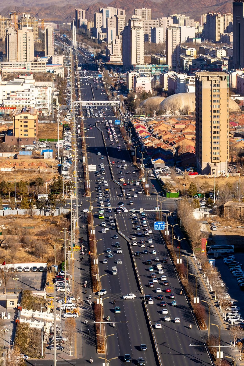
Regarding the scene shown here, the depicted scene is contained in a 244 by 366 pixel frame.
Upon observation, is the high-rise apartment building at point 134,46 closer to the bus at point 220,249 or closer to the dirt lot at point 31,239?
the dirt lot at point 31,239

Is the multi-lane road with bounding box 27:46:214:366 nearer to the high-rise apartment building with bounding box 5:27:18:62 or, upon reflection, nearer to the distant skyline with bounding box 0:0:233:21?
the high-rise apartment building with bounding box 5:27:18:62

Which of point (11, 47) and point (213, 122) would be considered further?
point (11, 47)

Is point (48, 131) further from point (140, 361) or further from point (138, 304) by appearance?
point (140, 361)

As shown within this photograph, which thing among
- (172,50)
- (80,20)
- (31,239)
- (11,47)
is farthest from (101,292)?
(80,20)

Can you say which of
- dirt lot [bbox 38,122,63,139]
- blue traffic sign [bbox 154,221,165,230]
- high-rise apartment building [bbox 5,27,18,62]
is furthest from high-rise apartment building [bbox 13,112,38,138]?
high-rise apartment building [bbox 5,27,18,62]

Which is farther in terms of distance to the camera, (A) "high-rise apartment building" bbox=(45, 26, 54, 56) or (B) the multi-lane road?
(A) "high-rise apartment building" bbox=(45, 26, 54, 56)

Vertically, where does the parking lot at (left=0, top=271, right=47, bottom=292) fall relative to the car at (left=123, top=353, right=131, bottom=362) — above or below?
above
